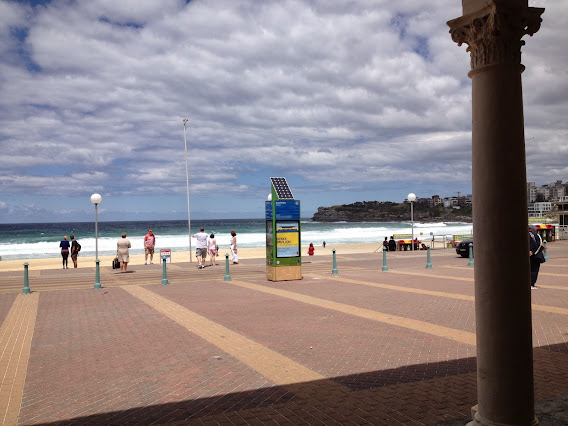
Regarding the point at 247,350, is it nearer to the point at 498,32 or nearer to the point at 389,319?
the point at 389,319

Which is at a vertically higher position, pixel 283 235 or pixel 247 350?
pixel 283 235

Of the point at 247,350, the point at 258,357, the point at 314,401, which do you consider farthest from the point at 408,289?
the point at 314,401

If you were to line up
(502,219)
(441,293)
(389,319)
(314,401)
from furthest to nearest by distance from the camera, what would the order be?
(441,293) → (389,319) → (314,401) → (502,219)

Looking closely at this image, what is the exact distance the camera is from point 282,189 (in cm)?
1684

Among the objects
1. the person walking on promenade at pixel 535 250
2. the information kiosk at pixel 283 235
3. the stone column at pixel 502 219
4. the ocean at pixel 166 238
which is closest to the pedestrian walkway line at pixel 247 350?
the stone column at pixel 502 219

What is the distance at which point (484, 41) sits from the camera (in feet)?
12.6

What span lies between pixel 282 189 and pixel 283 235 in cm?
155

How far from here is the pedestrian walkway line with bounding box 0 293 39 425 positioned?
17.4 ft

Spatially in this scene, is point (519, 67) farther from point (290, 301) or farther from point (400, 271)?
point (400, 271)

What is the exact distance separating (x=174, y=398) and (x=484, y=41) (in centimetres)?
455

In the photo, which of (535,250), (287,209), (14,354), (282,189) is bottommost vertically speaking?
(14,354)

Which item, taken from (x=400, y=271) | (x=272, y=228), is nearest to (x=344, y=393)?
(x=272, y=228)

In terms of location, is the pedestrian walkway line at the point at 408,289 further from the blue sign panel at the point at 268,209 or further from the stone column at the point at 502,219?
the stone column at the point at 502,219

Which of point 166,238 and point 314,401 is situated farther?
point 166,238
